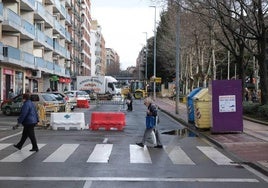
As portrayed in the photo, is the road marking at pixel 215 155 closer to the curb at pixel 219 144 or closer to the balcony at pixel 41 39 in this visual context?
the curb at pixel 219 144

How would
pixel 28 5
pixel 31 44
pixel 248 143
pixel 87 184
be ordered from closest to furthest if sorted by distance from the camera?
pixel 87 184 → pixel 248 143 → pixel 28 5 → pixel 31 44

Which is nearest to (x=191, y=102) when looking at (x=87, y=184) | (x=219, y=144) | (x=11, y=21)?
(x=219, y=144)

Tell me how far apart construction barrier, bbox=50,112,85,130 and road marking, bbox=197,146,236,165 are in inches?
288

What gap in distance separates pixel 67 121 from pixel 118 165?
10362mm

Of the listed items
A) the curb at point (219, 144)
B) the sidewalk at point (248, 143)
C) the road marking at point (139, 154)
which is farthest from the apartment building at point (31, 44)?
the road marking at point (139, 154)

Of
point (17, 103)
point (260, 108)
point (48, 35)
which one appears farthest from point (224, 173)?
point (48, 35)

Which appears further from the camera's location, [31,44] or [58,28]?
[58,28]

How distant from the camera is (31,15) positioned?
54.2 metres

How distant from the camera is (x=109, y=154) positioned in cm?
1425

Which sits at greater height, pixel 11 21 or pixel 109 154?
pixel 11 21

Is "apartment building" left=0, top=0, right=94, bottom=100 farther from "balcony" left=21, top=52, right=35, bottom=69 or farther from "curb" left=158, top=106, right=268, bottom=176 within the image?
"curb" left=158, top=106, right=268, bottom=176

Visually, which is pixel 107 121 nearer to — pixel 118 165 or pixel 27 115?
pixel 27 115

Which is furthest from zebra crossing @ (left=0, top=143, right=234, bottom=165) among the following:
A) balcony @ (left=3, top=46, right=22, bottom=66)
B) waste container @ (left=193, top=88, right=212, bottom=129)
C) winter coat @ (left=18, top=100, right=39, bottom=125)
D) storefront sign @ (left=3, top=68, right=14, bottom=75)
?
storefront sign @ (left=3, top=68, right=14, bottom=75)

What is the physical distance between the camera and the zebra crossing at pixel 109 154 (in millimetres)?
13031
